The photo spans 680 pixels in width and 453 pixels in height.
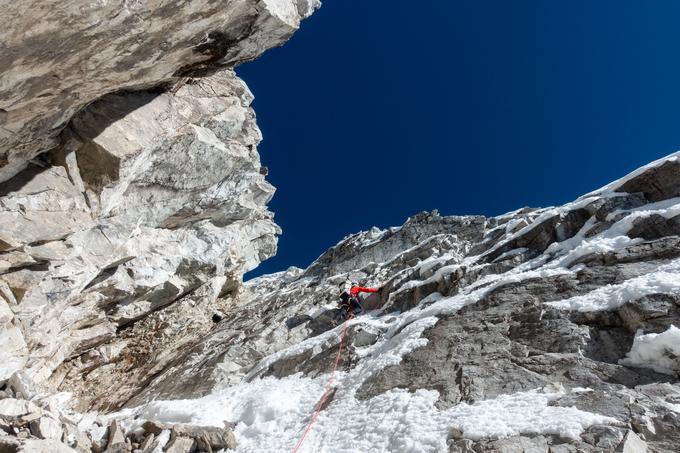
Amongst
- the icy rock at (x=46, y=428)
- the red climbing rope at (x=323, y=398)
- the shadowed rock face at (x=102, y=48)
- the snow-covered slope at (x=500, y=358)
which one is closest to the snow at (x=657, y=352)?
the snow-covered slope at (x=500, y=358)

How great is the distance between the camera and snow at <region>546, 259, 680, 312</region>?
13.0 metres

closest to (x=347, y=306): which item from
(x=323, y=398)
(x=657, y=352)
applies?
(x=323, y=398)

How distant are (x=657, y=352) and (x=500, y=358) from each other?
413 centimetres

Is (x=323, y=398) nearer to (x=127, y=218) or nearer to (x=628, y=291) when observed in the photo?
(x=628, y=291)

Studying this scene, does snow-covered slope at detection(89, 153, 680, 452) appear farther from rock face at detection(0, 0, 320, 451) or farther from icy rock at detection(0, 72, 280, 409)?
icy rock at detection(0, 72, 280, 409)

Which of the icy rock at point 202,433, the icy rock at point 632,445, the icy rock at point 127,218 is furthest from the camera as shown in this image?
the icy rock at point 127,218

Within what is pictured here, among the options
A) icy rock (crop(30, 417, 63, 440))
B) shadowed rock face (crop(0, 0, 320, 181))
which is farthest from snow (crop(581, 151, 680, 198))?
icy rock (crop(30, 417, 63, 440))

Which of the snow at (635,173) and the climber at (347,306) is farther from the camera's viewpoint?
the climber at (347,306)

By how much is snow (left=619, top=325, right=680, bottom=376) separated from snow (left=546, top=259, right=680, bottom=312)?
1776 millimetres

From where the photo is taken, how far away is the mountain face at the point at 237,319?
1155 cm

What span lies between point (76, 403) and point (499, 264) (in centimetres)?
2638

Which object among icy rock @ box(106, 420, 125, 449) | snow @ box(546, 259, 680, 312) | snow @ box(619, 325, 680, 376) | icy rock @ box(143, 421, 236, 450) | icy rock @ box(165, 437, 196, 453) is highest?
snow @ box(546, 259, 680, 312)

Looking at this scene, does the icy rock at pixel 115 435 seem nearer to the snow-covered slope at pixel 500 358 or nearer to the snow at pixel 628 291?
the snow-covered slope at pixel 500 358

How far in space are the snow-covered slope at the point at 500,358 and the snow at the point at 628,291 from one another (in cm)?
6
